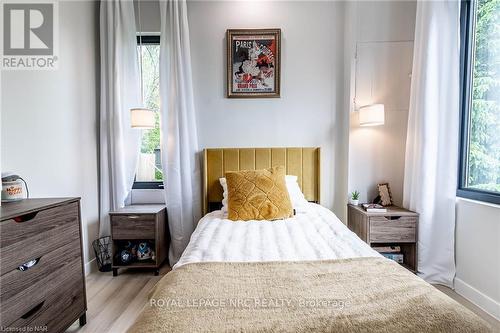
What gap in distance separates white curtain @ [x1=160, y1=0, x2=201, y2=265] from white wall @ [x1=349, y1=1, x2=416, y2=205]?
1.71 metres

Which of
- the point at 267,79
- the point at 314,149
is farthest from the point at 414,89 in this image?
the point at 267,79

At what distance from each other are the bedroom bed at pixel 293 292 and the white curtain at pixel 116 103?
1437 millimetres

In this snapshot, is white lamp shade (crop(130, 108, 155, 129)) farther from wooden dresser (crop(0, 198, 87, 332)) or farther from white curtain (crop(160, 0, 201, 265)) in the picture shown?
wooden dresser (crop(0, 198, 87, 332))

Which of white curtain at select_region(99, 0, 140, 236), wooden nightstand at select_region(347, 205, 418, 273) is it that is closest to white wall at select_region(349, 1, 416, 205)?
wooden nightstand at select_region(347, 205, 418, 273)

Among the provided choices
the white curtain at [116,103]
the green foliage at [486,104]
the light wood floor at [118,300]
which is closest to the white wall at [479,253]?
the light wood floor at [118,300]

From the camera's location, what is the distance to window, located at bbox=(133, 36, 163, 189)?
291cm

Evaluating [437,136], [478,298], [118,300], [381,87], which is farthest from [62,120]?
[478,298]

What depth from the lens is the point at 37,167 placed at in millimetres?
1964

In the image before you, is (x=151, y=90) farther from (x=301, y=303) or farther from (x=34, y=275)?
(x=301, y=303)

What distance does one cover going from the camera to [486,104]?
7.02 feet

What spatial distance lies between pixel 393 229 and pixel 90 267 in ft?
9.65

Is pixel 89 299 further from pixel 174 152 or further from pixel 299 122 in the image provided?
pixel 299 122

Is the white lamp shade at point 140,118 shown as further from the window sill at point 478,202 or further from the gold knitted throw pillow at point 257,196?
the window sill at point 478,202

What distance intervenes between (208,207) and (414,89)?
2341mm
